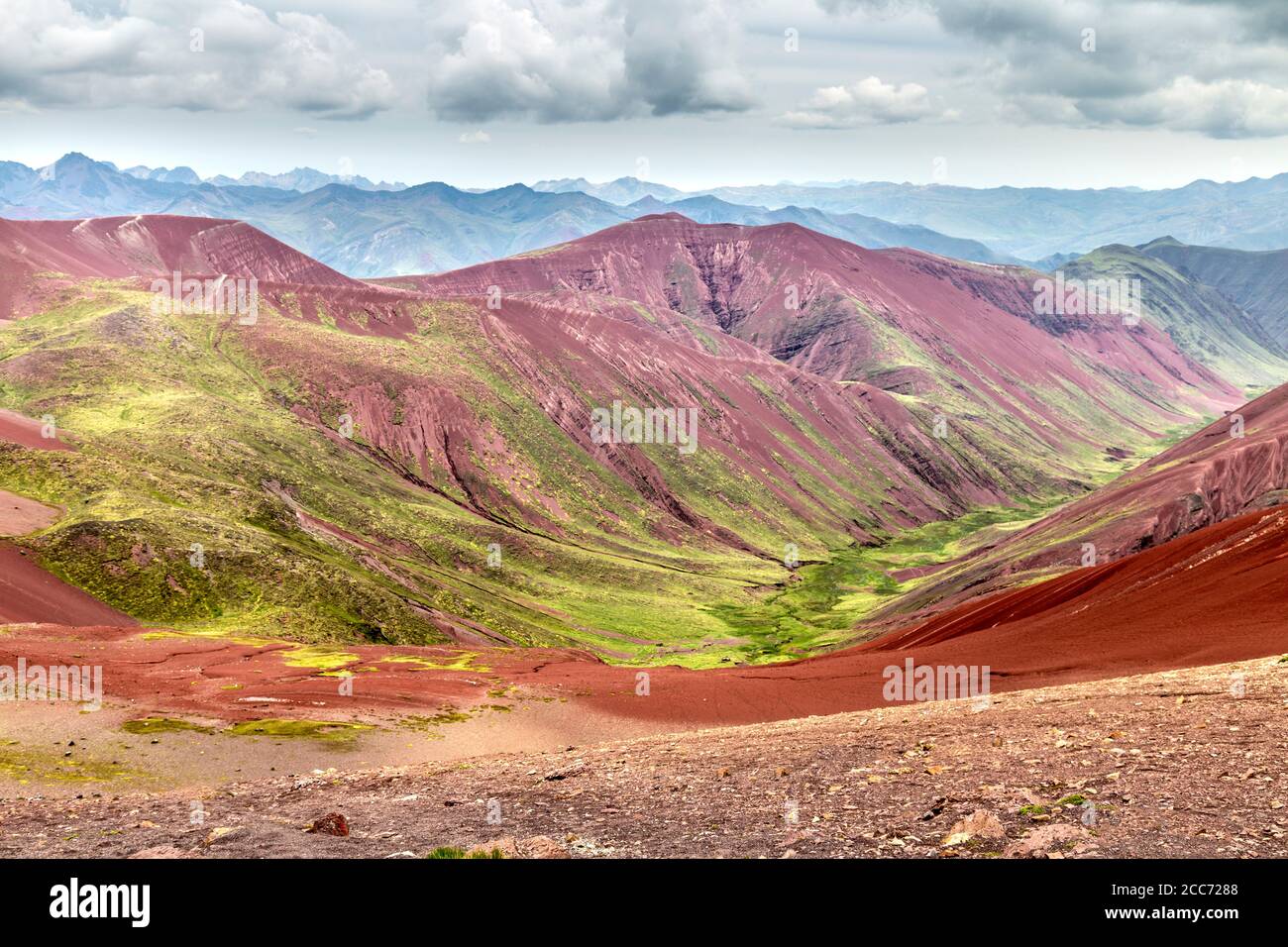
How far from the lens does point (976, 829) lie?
1888cm

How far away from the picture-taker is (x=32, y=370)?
13012 centimetres

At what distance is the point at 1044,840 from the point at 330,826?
1670 cm

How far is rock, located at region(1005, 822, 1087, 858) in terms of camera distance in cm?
1730

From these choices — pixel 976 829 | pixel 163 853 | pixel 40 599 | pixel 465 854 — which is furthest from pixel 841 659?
pixel 40 599

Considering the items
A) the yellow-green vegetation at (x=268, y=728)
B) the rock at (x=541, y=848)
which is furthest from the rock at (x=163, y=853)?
the yellow-green vegetation at (x=268, y=728)

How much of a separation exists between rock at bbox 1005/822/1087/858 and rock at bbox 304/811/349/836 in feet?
51.3

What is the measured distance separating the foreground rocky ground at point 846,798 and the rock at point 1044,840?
5 centimetres

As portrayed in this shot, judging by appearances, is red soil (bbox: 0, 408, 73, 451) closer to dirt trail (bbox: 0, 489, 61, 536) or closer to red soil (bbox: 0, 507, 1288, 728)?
dirt trail (bbox: 0, 489, 61, 536)

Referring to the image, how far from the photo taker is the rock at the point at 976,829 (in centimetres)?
1853

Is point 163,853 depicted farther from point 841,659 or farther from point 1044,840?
point 841,659
